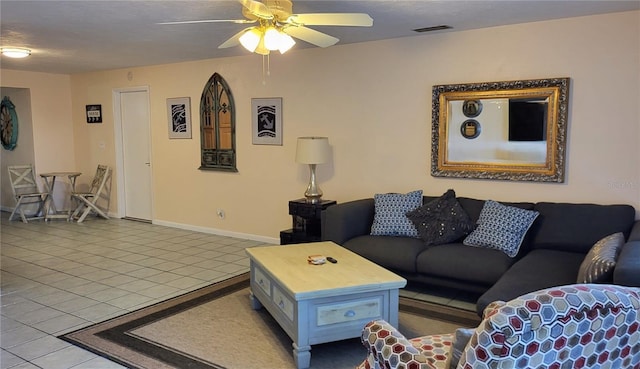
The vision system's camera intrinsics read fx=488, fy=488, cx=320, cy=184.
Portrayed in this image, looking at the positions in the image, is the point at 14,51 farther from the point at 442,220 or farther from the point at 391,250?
the point at 442,220

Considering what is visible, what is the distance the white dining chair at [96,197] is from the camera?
724 centimetres

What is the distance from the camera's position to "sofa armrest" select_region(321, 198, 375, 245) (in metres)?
4.25

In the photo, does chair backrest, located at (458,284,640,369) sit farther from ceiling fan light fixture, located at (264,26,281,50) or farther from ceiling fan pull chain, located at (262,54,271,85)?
ceiling fan pull chain, located at (262,54,271,85)

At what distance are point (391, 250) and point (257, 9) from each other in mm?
2109

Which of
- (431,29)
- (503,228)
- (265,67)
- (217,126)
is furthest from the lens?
(217,126)

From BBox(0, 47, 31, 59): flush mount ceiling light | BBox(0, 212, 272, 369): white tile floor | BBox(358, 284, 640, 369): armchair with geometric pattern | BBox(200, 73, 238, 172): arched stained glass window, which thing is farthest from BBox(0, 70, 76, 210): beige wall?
BBox(358, 284, 640, 369): armchair with geometric pattern

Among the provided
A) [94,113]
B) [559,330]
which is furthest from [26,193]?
[559,330]

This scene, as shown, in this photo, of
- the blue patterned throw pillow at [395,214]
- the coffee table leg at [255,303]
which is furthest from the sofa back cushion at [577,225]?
the coffee table leg at [255,303]

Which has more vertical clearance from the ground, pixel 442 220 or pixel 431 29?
pixel 431 29

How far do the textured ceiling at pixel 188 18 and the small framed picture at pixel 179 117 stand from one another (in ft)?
3.52

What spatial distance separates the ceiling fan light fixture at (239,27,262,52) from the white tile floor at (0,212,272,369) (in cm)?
211

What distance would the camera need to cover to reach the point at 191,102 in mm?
6281

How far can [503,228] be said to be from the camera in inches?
147

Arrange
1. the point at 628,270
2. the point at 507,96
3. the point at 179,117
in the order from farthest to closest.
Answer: the point at 179,117, the point at 507,96, the point at 628,270
